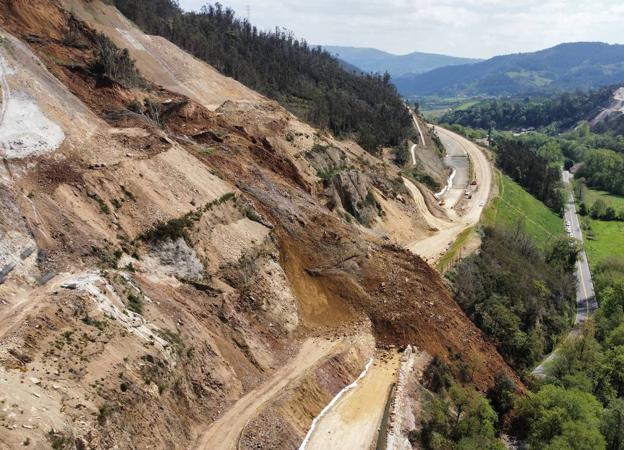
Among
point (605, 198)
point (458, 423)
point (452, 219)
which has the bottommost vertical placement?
point (458, 423)

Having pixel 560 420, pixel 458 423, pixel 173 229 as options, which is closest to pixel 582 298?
pixel 560 420

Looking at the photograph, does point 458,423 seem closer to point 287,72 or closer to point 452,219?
point 452,219

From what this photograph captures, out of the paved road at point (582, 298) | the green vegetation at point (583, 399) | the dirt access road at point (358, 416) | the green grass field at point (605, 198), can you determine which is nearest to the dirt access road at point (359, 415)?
the dirt access road at point (358, 416)

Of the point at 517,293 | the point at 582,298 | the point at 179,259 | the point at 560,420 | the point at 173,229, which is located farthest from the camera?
the point at 582,298

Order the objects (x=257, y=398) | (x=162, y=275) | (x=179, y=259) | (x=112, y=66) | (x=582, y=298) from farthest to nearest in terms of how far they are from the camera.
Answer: (x=582, y=298) → (x=112, y=66) → (x=179, y=259) → (x=162, y=275) → (x=257, y=398)

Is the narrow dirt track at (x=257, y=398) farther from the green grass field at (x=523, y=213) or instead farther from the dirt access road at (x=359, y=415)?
the green grass field at (x=523, y=213)

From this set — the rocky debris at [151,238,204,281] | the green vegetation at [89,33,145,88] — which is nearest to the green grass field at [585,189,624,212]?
the green vegetation at [89,33,145,88]

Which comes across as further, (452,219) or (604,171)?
(604,171)

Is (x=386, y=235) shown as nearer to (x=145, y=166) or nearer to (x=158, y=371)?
(x=145, y=166)
